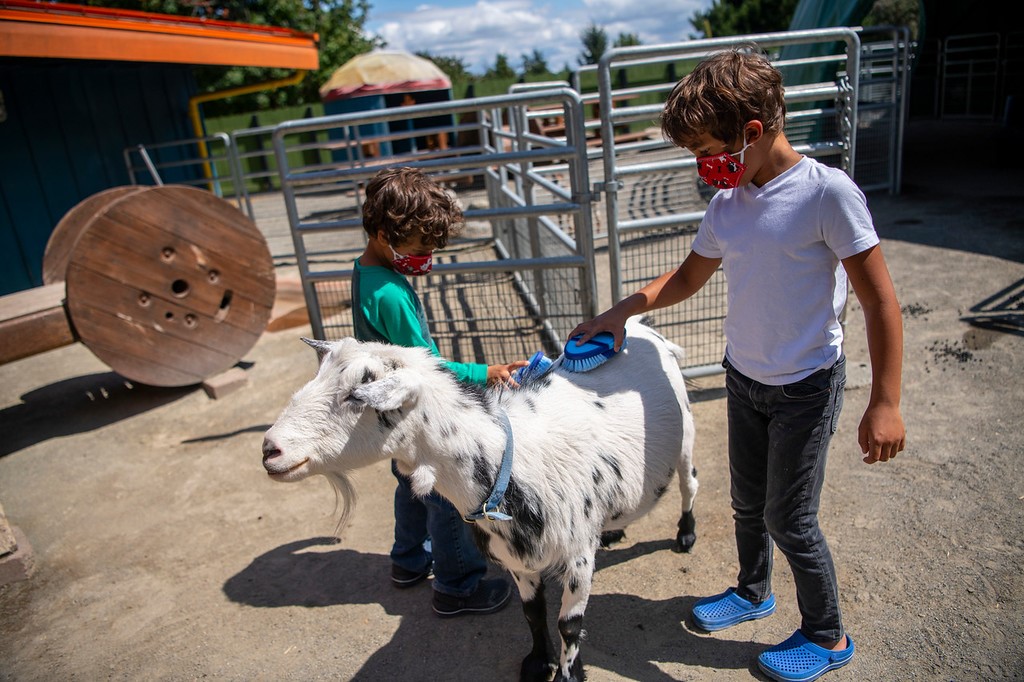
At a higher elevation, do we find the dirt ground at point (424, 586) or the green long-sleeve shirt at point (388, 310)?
the green long-sleeve shirt at point (388, 310)

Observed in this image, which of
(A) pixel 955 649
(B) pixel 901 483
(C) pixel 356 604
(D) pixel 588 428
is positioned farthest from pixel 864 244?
(C) pixel 356 604

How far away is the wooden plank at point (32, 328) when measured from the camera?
14.1 ft

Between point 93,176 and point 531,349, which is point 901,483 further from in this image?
point 93,176

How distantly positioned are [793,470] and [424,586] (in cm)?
167

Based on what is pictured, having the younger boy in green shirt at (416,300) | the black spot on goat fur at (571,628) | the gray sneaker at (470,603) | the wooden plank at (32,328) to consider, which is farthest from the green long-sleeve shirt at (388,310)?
the wooden plank at (32,328)

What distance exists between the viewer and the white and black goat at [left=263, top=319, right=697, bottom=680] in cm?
181

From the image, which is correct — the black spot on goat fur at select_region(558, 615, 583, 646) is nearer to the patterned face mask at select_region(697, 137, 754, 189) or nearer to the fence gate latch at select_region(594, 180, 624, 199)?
the patterned face mask at select_region(697, 137, 754, 189)

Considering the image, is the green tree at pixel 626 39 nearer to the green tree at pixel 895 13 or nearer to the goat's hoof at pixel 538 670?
the green tree at pixel 895 13

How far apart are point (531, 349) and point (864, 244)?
10.4 ft

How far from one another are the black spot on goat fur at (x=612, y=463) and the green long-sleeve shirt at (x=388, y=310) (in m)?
0.48

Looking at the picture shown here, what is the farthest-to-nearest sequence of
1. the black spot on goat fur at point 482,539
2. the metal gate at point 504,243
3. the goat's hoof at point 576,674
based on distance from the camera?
the metal gate at point 504,243, the goat's hoof at point 576,674, the black spot on goat fur at point 482,539

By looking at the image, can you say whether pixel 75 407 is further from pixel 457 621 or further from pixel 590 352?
pixel 590 352

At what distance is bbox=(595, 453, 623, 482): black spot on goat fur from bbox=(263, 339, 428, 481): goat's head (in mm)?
724

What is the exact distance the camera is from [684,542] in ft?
9.32
